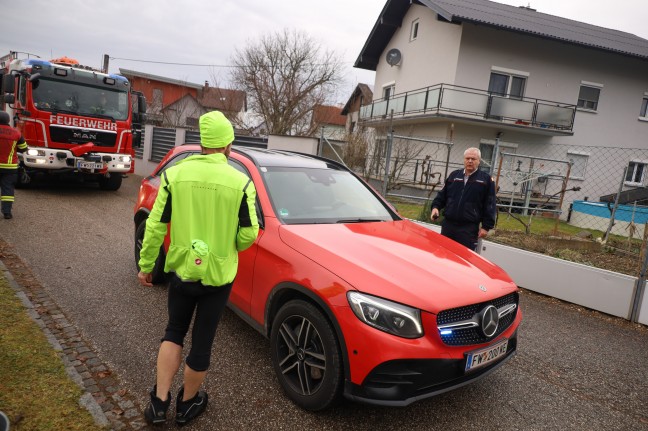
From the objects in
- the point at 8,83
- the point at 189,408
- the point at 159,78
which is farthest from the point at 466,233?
the point at 159,78

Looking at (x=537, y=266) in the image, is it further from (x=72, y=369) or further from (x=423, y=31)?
(x=423, y=31)

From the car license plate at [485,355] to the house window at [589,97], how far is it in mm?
21568

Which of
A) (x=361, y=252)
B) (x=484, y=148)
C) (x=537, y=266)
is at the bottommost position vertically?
(x=537, y=266)

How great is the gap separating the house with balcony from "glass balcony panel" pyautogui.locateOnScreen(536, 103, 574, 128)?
4 centimetres

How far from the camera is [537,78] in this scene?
19391mm

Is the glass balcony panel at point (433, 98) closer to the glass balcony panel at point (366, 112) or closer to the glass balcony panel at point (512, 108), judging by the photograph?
the glass balcony panel at point (512, 108)

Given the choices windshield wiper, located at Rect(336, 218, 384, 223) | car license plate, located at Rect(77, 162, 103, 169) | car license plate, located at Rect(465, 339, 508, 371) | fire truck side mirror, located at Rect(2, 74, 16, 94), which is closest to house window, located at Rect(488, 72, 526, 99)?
car license plate, located at Rect(77, 162, 103, 169)

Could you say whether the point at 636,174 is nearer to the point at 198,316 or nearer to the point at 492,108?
the point at 492,108

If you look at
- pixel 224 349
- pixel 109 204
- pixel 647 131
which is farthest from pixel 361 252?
pixel 647 131

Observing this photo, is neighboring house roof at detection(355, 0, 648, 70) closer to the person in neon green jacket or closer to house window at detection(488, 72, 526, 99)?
house window at detection(488, 72, 526, 99)

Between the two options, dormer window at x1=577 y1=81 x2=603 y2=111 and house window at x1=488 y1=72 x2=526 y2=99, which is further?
dormer window at x1=577 y1=81 x2=603 y2=111

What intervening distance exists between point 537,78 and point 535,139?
2771mm

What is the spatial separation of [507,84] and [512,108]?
2168mm

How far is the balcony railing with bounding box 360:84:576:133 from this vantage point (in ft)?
57.4
